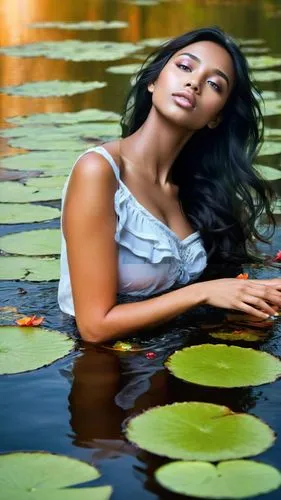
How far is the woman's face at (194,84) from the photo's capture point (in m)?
3.20

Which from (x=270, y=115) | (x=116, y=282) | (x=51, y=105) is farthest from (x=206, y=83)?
(x=51, y=105)

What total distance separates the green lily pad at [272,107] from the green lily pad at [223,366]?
3993 mm

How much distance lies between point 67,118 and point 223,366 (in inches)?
172

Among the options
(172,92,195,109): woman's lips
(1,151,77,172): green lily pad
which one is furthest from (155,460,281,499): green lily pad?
(1,151,77,172): green lily pad

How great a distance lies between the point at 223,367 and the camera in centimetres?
291

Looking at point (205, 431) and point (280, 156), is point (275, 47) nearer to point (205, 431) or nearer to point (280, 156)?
point (280, 156)

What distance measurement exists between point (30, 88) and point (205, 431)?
6296 millimetres

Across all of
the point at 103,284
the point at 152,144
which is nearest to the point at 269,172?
the point at 152,144

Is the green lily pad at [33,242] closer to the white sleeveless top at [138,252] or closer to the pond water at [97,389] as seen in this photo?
the pond water at [97,389]

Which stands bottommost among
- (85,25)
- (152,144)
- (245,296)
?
(85,25)

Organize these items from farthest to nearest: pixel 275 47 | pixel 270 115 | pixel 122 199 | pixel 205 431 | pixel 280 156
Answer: pixel 275 47, pixel 270 115, pixel 280 156, pixel 122 199, pixel 205 431

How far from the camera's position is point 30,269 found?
151 inches

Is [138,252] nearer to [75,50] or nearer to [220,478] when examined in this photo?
[220,478]

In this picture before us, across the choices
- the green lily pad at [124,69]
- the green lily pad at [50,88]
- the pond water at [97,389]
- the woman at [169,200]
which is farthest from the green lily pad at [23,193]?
the green lily pad at [124,69]
